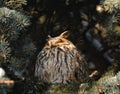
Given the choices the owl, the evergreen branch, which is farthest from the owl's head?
the evergreen branch

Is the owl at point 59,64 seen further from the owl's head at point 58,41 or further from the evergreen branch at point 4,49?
the evergreen branch at point 4,49

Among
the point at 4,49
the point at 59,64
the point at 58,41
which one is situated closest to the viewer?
the point at 4,49

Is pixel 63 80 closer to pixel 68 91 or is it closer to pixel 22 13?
pixel 68 91

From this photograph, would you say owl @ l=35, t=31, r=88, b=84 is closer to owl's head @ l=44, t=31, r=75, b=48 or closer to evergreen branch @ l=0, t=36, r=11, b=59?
owl's head @ l=44, t=31, r=75, b=48

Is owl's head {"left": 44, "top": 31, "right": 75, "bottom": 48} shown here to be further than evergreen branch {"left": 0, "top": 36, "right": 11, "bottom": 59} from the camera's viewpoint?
Yes

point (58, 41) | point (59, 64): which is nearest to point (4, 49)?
point (59, 64)

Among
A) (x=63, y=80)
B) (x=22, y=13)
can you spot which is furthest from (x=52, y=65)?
(x=22, y=13)

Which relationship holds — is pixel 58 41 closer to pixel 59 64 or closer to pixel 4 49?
pixel 59 64

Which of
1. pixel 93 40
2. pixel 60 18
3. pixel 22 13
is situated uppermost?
pixel 22 13

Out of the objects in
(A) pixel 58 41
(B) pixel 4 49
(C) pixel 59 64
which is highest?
(B) pixel 4 49
